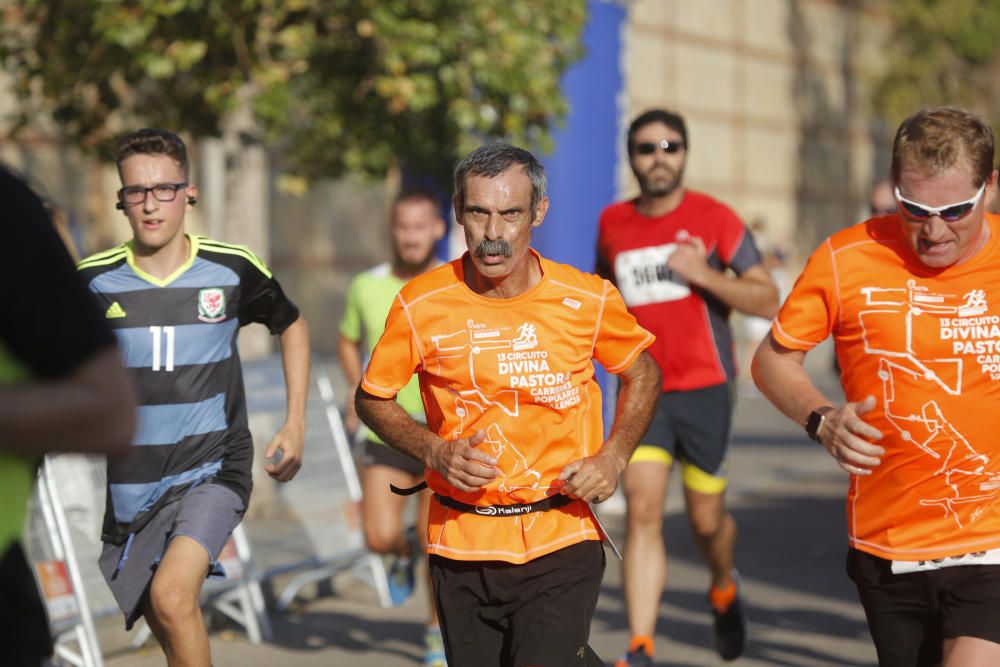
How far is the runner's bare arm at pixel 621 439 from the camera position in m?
4.36

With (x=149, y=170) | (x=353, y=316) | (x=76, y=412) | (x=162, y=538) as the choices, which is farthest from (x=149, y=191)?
(x=76, y=412)

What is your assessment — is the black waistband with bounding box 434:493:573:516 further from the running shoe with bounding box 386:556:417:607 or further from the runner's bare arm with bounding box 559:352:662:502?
the running shoe with bounding box 386:556:417:607

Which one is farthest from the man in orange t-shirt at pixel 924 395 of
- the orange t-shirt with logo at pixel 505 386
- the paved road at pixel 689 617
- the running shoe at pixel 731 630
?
the paved road at pixel 689 617

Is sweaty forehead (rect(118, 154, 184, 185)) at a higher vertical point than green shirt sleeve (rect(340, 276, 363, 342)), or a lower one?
higher

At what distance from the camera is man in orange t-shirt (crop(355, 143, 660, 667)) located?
4.46 metres

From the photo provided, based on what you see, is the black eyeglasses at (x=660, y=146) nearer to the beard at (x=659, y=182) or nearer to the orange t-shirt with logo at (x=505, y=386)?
the beard at (x=659, y=182)

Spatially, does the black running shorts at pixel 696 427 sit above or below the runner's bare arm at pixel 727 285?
below

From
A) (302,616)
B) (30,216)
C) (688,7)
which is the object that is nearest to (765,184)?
(688,7)

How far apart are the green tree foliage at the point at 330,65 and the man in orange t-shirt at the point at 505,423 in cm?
463

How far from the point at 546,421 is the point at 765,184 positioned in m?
25.4

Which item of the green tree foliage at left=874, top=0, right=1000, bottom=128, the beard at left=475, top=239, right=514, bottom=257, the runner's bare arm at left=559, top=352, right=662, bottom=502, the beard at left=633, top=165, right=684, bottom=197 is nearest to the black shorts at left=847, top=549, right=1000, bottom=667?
→ the runner's bare arm at left=559, top=352, right=662, bottom=502

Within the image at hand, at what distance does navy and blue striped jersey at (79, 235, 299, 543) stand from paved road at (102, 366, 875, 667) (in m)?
2.23

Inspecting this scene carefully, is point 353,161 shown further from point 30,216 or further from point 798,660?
point 30,216

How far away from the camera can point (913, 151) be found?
166 inches
